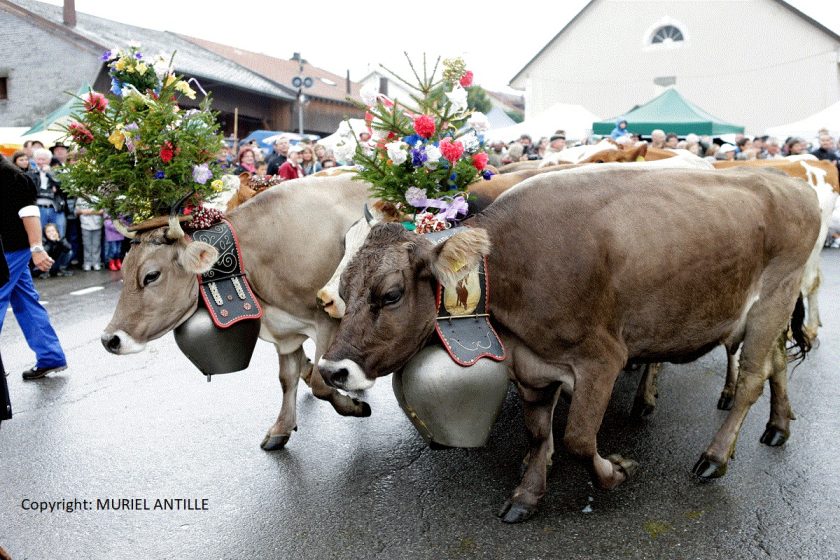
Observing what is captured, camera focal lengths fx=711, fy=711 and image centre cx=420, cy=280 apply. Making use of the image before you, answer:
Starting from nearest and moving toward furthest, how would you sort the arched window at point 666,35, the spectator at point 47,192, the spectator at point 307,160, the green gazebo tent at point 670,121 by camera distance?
the spectator at point 47,192
the spectator at point 307,160
the green gazebo tent at point 670,121
the arched window at point 666,35

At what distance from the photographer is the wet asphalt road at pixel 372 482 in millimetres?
3215

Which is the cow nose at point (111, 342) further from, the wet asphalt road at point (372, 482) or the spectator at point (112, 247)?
the spectator at point (112, 247)

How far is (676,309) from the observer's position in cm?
346

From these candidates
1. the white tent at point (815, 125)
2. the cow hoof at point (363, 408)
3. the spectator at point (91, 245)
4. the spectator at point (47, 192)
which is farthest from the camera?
the white tent at point (815, 125)

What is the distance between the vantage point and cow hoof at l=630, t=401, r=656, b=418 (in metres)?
4.68

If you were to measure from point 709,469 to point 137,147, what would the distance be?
3510 mm

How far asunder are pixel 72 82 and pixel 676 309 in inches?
1042

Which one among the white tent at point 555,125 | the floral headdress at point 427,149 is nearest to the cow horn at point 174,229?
the floral headdress at point 427,149

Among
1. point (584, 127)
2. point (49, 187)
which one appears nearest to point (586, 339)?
point (49, 187)

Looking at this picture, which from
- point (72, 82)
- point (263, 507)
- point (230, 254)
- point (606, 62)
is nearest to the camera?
point (263, 507)

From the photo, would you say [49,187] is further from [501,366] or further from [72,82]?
[72,82]

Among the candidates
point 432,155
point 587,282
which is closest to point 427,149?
point 432,155

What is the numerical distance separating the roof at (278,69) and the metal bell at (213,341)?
31576 mm

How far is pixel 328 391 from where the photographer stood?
14.0ft
